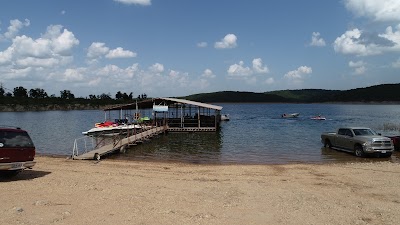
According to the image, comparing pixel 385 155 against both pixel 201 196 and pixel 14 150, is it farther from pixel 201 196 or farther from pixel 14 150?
pixel 14 150

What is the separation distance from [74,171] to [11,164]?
3822mm

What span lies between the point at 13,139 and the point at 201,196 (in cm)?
737

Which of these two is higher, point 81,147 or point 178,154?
point 81,147

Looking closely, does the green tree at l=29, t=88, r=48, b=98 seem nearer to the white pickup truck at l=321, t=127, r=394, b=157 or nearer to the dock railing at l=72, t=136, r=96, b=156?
the dock railing at l=72, t=136, r=96, b=156

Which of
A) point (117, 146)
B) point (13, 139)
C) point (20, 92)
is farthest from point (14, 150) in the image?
point (20, 92)

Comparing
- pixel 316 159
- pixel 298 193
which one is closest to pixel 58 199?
pixel 298 193

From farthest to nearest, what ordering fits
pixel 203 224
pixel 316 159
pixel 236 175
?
pixel 316 159, pixel 236 175, pixel 203 224

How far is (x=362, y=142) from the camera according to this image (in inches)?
875

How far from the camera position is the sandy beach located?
914cm

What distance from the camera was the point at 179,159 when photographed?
24.0 m

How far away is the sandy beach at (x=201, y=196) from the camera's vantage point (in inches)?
360

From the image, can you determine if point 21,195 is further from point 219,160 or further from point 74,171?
point 219,160

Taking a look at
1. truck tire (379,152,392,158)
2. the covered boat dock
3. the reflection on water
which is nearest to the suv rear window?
the reflection on water

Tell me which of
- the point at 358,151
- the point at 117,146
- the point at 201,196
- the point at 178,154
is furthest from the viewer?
the point at 178,154
